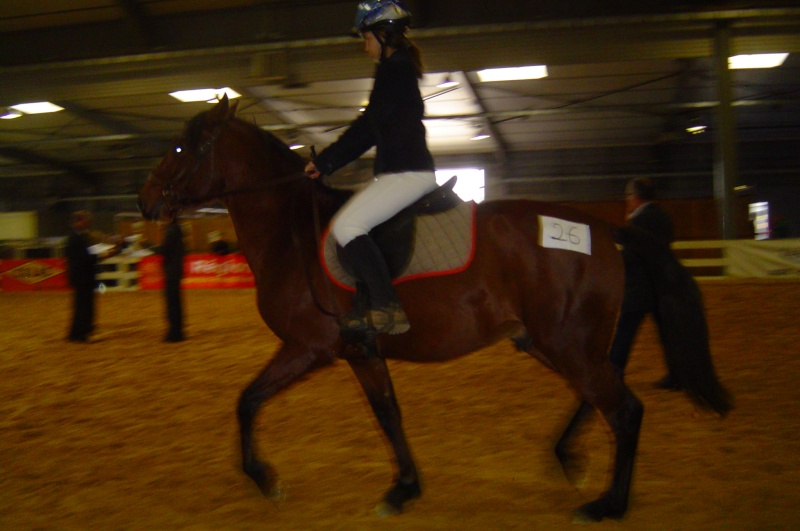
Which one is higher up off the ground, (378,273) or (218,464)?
(378,273)

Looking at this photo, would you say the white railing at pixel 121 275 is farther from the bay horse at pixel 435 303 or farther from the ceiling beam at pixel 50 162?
the bay horse at pixel 435 303

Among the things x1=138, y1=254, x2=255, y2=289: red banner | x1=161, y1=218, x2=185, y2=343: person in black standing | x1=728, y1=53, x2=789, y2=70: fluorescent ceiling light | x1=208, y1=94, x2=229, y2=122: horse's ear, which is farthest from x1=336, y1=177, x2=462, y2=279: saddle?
x1=728, y1=53, x2=789, y2=70: fluorescent ceiling light

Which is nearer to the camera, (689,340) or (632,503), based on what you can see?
(632,503)

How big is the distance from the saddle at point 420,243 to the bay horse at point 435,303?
0.22 ft

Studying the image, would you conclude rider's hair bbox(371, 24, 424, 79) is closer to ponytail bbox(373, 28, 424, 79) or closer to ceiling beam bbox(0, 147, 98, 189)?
ponytail bbox(373, 28, 424, 79)

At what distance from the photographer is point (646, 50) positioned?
47.1 ft

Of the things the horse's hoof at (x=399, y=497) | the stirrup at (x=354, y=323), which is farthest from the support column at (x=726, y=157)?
the stirrup at (x=354, y=323)

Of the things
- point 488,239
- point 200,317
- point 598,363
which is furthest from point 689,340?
point 200,317

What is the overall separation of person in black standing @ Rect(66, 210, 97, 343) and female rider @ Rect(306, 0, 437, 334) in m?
7.82

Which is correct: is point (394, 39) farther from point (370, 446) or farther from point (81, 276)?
point (81, 276)

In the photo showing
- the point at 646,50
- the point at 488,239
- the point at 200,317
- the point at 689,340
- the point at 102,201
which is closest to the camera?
the point at 488,239

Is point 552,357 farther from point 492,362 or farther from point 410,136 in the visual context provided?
point 492,362

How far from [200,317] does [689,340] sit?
32.7ft

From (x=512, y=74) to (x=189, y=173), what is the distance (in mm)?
16165
